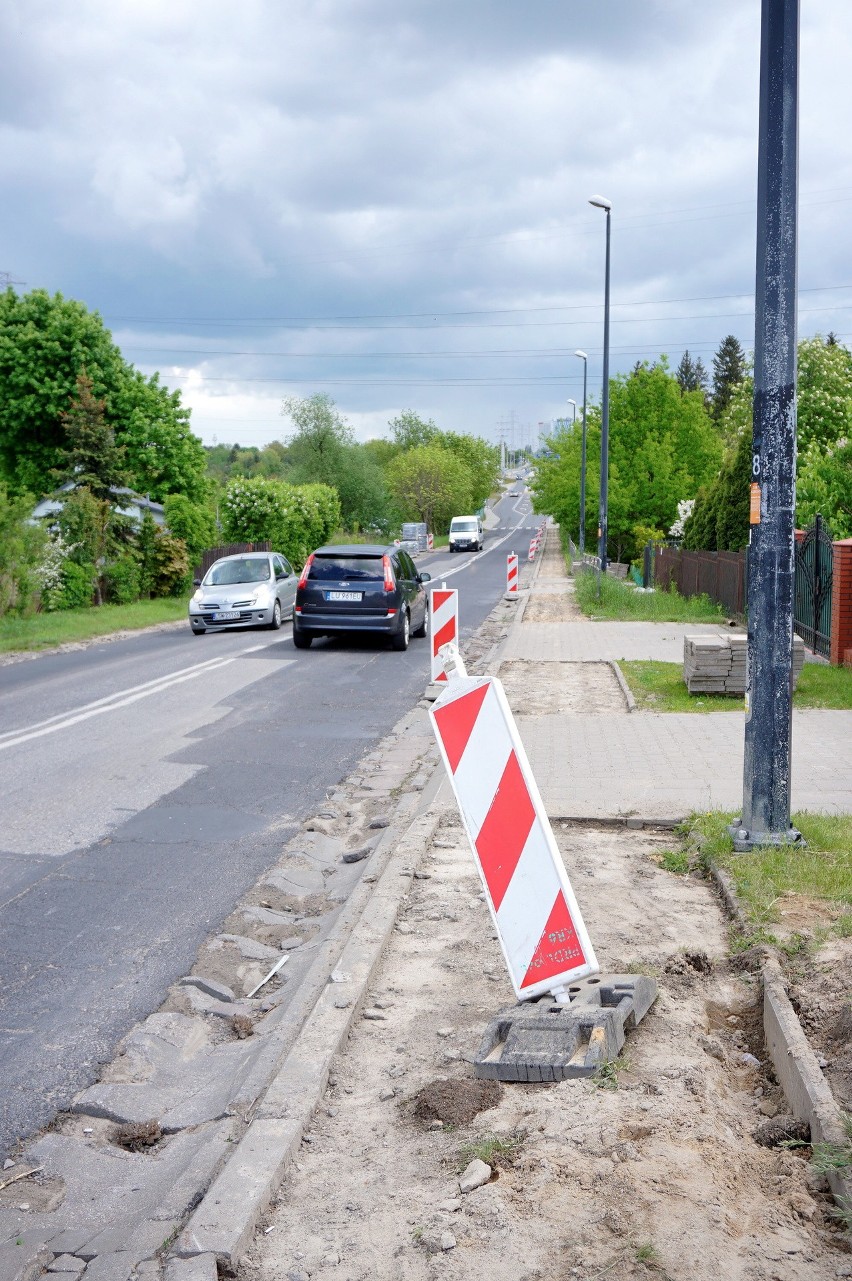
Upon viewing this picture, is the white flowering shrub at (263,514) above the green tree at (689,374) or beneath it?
beneath

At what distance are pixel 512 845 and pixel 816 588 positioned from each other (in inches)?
562

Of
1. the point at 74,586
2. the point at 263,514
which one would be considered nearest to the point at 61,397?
the point at 74,586

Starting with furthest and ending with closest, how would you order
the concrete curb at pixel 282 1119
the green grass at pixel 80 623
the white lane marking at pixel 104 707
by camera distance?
the green grass at pixel 80 623
the white lane marking at pixel 104 707
the concrete curb at pixel 282 1119

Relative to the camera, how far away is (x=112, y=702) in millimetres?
13438

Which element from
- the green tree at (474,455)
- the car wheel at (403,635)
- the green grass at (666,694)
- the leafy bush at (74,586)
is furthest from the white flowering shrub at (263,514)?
the green tree at (474,455)

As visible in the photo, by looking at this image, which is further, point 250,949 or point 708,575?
point 708,575

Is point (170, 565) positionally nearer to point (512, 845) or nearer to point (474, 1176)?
point (512, 845)

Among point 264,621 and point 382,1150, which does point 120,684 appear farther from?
point 382,1150

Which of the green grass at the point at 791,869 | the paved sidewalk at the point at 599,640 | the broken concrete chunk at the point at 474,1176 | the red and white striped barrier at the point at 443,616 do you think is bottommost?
the paved sidewalk at the point at 599,640

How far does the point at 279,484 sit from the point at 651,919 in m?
39.4

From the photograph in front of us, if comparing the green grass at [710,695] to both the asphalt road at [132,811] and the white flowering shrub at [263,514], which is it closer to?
the asphalt road at [132,811]

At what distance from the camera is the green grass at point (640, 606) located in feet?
81.0

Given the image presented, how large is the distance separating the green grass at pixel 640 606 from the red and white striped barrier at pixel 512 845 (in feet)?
66.1

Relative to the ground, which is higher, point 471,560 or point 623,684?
point 471,560
